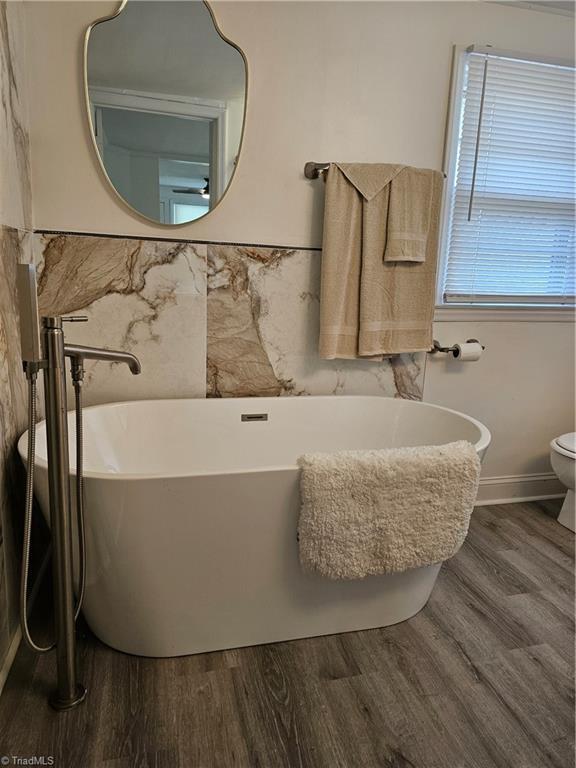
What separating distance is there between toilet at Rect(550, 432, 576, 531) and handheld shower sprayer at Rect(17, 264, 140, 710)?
195 centimetres

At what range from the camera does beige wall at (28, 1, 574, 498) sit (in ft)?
5.76

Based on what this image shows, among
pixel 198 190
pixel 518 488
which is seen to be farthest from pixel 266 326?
pixel 518 488

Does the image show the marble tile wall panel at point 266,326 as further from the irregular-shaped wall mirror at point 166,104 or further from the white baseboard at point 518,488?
the white baseboard at point 518,488

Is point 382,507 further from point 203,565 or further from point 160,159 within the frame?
point 160,159

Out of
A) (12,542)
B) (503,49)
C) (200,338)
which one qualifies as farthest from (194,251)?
(503,49)

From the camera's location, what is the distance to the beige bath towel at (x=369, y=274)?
1983mm

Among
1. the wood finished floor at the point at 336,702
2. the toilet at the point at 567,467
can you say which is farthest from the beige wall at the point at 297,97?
the wood finished floor at the point at 336,702

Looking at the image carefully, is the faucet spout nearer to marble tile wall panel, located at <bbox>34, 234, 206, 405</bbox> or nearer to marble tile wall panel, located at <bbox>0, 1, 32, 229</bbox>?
marble tile wall panel, located at <bbox>0, 1, 32, 229</bbox>

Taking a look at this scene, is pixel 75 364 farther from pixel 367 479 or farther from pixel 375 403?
pixel 375 403

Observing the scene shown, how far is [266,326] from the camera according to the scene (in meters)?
2.12

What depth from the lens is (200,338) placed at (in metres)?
2.06

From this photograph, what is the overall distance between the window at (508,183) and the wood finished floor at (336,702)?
1.45 metres

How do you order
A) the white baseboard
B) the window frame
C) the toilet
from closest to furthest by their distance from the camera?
1. the window frame
2. the toilet
3. the white baseboard

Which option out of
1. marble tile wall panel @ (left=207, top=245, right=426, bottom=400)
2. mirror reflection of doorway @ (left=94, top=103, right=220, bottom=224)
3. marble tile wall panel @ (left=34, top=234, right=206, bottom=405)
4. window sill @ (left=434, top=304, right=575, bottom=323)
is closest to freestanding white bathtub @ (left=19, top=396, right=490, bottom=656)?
marble tile wall panel @ (left=34, top=234, right=206, bottom=405)
